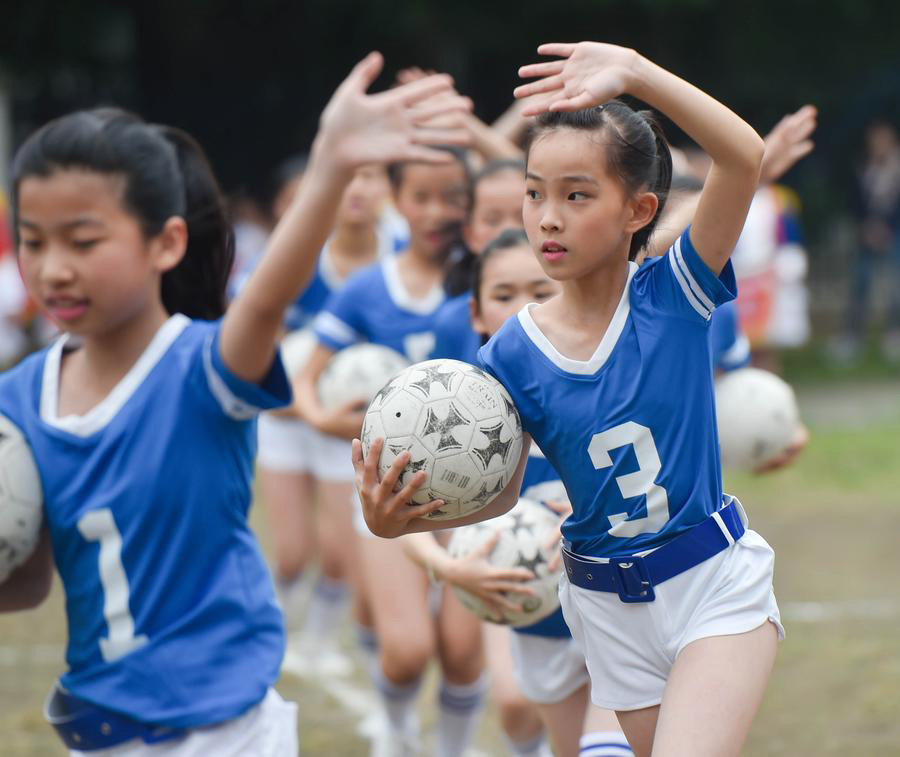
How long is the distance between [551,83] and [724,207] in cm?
44

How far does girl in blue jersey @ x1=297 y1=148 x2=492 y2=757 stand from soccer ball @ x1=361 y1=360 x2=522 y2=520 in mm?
2060

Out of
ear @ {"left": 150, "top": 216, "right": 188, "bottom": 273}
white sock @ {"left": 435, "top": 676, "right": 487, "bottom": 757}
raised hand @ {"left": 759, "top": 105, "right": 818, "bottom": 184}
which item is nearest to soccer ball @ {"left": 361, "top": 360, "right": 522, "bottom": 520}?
ear @ {"left": 150, "top": 216, "right": 188, "bottom": 273}

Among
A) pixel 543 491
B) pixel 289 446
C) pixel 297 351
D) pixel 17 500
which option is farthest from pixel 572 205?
pixel 289 446

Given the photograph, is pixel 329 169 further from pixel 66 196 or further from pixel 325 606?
pixel 325 606

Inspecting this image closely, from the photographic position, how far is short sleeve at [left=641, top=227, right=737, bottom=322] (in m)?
3.02

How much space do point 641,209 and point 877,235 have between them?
45.6ft

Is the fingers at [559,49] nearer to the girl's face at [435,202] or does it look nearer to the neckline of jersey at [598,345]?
the neckline of jersey at [598,345]

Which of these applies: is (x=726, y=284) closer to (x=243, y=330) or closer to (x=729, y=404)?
(x=243, y=330)

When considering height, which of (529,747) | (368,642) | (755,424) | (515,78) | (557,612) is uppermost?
(515,78)

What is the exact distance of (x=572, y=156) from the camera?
2.99 m

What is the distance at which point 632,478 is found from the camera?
3.04 m

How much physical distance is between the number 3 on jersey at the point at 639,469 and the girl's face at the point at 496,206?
1.99m

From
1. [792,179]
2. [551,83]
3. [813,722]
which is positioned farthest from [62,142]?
[792,179]

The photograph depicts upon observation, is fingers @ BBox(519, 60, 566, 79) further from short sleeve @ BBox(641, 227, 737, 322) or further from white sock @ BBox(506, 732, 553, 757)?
white sock @ BBox(506, 732, 553, 757)
